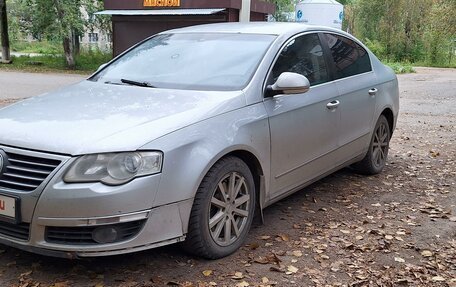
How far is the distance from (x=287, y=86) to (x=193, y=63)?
0.86 m

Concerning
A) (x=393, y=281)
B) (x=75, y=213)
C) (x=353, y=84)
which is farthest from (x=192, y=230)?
(x=353, y=84)

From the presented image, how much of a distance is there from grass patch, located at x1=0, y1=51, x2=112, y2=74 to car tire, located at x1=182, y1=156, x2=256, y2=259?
81.3 ft

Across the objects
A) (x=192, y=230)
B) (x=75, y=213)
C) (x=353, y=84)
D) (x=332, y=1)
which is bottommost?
(x=192, y=230)

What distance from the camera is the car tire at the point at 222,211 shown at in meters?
3.36

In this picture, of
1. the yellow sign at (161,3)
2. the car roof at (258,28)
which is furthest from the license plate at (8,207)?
the yellow sign at (161,3)

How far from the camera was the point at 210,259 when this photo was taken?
3.56 metres

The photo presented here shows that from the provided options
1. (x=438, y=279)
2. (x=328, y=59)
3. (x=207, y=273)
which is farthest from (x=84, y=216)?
(x=328, y=59)

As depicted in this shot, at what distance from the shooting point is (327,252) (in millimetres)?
3824

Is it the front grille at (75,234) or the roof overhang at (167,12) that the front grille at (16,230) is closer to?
the front grille at (75,234)

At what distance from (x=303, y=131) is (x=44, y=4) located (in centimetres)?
2535

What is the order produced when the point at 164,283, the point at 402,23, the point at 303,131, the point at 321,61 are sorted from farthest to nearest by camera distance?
the point at 402,23
the point at 321,61
the point at 303,131
the point at 164,283

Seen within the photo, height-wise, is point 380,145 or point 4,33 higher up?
point 4,33

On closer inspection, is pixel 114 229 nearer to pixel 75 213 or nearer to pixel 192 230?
pixel 75 213

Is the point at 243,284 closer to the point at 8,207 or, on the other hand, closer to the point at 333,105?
the point at 8,207
